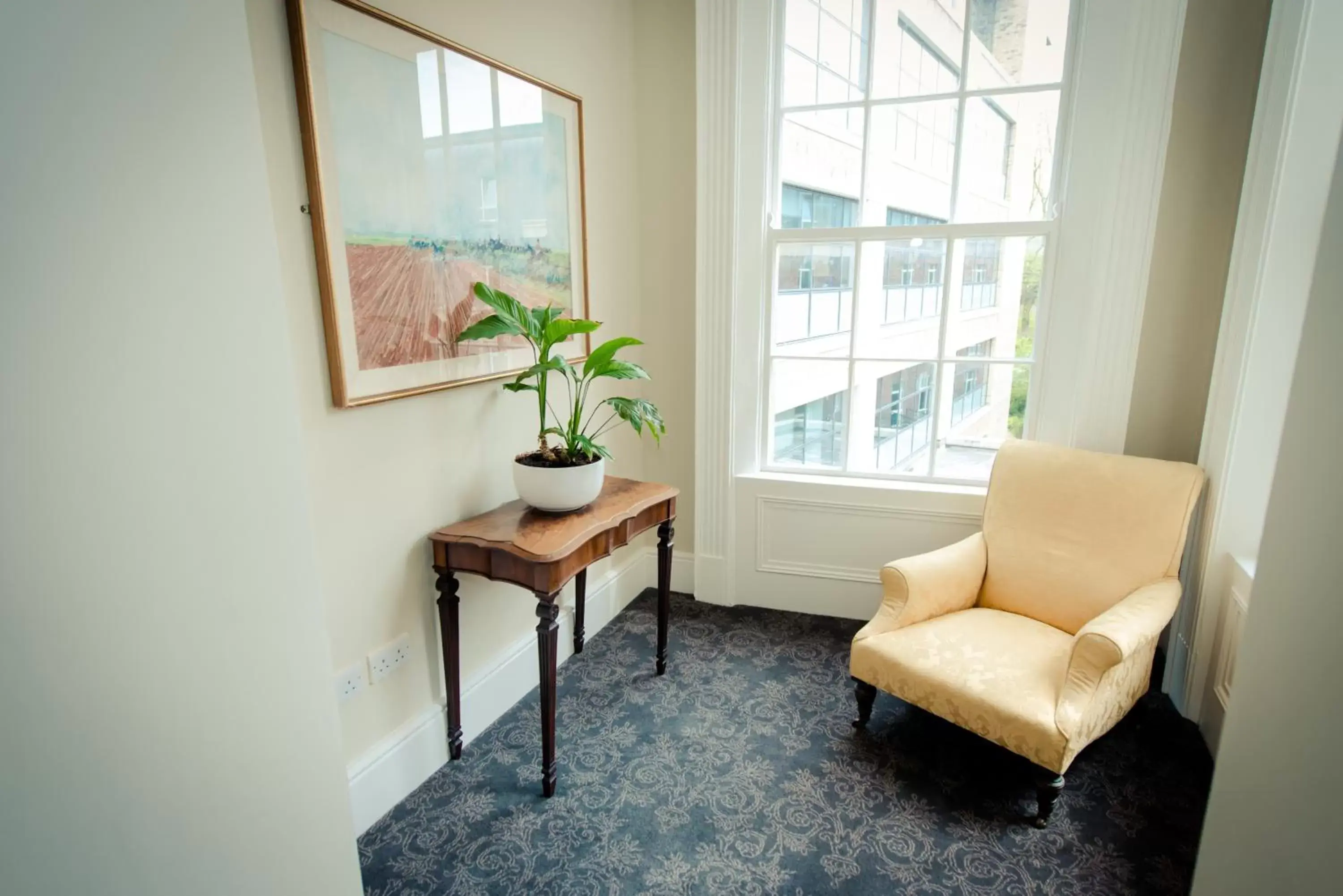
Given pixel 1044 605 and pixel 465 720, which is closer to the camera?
pixel 465 720

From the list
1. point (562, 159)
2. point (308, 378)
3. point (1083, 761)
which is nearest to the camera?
point (308, 378)

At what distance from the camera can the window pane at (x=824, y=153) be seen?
275 cm

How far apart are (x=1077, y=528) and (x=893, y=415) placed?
2.68 ft

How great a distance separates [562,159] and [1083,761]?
2.59 m

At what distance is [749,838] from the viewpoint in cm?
184

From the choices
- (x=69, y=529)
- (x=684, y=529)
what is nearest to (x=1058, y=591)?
(x=684, y=529)

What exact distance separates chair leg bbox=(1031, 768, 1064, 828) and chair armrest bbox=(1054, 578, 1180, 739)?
15 cm

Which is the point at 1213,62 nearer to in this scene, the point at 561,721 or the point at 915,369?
the point at 915,369

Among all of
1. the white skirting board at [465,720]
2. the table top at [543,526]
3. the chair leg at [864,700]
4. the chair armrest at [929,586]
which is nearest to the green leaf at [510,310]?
the table top at [543,526]

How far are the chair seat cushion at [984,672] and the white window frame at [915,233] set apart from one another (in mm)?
790

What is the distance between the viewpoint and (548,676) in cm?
192

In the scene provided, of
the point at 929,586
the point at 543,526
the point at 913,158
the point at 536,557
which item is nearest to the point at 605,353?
the point at 543,526

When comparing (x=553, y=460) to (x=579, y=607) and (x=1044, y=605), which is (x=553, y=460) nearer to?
(x=579, y=607)

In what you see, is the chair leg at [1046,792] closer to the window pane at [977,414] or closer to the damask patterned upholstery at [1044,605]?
the damask patterned upholstery at [1044,605]
